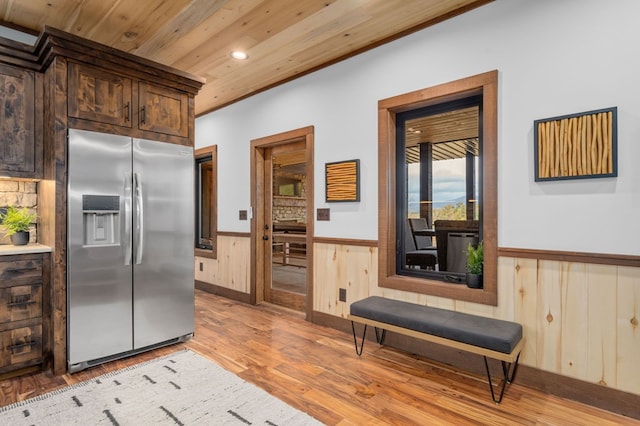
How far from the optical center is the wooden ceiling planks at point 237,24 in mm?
2623

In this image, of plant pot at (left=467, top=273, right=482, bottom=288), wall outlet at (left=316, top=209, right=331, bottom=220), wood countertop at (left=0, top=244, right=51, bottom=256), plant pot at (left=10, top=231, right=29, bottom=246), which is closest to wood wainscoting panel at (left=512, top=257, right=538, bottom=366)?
plant pot at (left=467, top=273, right=482, bottom=288)

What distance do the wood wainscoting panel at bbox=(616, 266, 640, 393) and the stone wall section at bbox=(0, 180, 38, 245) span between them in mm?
4380

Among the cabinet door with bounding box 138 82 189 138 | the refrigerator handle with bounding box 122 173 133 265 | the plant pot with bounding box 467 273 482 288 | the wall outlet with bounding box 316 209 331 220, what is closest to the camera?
the plant pot with bounding box 467 273 482 288

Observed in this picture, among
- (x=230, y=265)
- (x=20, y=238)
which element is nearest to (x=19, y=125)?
(x=20, y=238)

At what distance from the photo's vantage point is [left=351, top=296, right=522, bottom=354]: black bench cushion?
220cm

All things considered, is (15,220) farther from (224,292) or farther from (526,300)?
(526,300)

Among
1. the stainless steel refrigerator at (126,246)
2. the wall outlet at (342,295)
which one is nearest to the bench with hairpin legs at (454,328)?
the wall outlet at (342,295)

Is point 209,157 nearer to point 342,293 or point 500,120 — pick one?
point 342,293

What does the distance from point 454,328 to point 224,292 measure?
3413 mm

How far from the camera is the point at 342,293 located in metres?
3.53

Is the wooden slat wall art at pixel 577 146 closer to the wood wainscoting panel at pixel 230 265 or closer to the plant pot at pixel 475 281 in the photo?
the plant pot at pixel 475 281

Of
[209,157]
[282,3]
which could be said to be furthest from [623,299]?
[209,157]

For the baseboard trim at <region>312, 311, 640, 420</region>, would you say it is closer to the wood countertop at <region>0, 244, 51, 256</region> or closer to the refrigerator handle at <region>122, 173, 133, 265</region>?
the refrigerator handle at <region>122, 173, 133, 265</region>

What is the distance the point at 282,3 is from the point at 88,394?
3031 mm
